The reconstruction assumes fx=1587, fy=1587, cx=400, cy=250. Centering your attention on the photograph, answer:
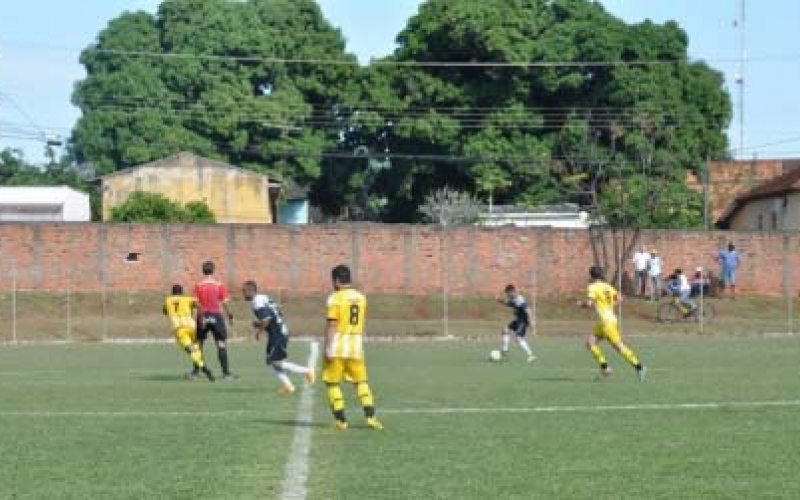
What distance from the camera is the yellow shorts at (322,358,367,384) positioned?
54.6ft

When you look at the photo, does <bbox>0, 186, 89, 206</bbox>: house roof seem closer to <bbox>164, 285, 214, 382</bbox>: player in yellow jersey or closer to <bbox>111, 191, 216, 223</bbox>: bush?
<bbox>111, 191, 216, 223</bbox>: bush

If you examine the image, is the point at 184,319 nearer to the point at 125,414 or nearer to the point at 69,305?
the point at 125,414

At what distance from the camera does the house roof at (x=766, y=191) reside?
2653 inches

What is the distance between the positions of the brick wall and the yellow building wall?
1774 cm

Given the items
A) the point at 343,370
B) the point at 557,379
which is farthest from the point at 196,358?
the point at 343,370

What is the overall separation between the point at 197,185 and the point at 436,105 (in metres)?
12.6

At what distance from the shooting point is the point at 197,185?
235 ft

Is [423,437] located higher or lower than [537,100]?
lower

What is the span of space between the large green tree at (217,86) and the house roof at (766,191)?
19813mm

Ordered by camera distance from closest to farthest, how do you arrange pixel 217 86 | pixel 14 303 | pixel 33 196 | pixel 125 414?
1. pixel 125 414
2. pixel 14 303
3. pixel 33 196
4. pixel 217 86

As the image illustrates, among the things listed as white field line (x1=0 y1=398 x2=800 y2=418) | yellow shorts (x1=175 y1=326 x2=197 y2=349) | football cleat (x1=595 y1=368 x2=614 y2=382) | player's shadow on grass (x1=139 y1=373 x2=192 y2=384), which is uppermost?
yellow shorts (x1=175 y1=326 x2=197 y2=349)

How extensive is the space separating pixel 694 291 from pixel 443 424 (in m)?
38.7

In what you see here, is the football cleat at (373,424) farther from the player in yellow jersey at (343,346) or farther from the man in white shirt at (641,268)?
the man in white shirt at (641,268)

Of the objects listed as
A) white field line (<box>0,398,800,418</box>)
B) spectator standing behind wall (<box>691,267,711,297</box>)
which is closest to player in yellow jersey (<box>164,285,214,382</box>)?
white field line (<box>0,398,800,418</box>)
